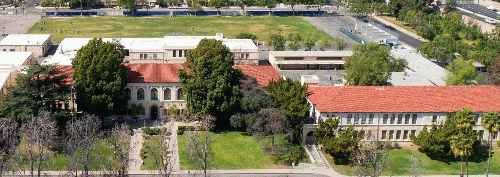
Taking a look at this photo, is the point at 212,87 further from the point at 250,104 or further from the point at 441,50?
→ the point at 441,50

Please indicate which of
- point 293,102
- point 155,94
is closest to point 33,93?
point 155,94

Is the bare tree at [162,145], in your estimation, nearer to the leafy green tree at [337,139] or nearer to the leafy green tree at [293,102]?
the leafy green tree at [293,102]

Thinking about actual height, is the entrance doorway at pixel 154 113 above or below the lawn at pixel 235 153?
above

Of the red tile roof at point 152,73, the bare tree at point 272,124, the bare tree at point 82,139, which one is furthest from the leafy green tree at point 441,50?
the bare tree at point 82,139

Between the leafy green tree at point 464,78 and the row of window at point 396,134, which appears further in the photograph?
the leafy green tree at point 464,78

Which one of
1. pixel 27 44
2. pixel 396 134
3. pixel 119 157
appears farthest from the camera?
pixel 27 44

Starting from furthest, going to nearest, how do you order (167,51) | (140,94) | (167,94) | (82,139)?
(167,51), (167,94), (140,94), (82,139)
